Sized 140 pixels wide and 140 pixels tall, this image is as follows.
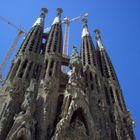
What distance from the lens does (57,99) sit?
2702cm

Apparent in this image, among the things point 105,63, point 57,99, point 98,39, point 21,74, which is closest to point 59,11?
point 98,39

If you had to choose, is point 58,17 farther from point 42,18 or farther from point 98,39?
point 98,39

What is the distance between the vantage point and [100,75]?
34.6 meters

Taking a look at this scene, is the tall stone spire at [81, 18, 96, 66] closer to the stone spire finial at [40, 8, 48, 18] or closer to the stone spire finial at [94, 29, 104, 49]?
the stone spire finial at [94, 29, 104, 49]

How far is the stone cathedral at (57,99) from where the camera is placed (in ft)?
A: 73.4

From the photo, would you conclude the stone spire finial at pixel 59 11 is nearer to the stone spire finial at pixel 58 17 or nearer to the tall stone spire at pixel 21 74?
the stone spire finial at pixel 58 17

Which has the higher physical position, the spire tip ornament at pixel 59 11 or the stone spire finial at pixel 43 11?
the spire tip ornament at pixel 59 11

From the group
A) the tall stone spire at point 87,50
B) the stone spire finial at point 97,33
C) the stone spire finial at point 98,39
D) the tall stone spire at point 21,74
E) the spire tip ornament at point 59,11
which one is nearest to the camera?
the tall stone spire at point 21,74

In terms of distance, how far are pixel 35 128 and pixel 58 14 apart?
Answer: 89.0 ft

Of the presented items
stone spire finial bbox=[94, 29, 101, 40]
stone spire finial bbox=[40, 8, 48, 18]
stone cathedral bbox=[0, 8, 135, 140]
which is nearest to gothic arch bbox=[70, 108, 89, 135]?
stone cathedral bbox=[0, 8, 135, 140]

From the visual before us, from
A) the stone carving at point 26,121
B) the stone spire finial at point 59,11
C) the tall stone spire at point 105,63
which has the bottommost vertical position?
the stone carving at point 26,121

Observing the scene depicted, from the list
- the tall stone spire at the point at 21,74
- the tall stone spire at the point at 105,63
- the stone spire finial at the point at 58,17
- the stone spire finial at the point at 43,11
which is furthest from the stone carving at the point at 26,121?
the stone spire finial at the point at 43,11

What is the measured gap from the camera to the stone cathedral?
73.4ft

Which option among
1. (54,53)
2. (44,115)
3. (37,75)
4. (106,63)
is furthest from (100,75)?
(44,115)
